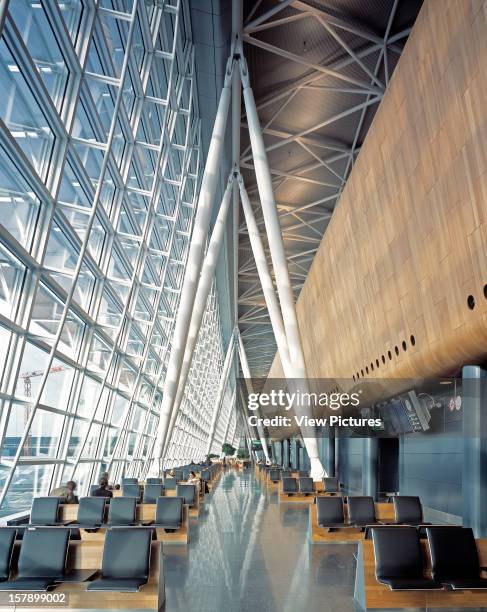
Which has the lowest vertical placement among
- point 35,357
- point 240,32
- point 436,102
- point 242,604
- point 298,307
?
point 242,604

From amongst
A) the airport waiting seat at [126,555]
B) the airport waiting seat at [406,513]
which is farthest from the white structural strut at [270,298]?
the airport waiting seat at [126,555]

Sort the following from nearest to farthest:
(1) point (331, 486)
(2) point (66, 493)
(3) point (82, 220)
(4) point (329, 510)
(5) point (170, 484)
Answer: (4) point (329, 510) → (2) point (66, 493) → (3) point (82, 220) → (5) point (170, 484) → (1) point (331, 486)

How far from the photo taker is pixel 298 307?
1041 inches

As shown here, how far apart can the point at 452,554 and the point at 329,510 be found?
4.86 metres

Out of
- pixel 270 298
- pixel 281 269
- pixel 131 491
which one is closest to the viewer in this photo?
pixel 131 491

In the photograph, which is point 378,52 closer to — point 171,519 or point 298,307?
point 298,307

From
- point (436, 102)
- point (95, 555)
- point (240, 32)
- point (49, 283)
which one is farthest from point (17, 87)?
point (240, 32)

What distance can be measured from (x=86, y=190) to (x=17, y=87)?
4.10m

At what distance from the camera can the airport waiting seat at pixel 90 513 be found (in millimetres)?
11391

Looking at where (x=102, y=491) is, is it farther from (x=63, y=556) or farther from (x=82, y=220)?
(x=63, y=556)

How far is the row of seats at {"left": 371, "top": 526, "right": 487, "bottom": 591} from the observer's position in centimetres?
705

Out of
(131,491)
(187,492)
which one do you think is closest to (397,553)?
(187,492)

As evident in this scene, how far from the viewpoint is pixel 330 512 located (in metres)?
12.0

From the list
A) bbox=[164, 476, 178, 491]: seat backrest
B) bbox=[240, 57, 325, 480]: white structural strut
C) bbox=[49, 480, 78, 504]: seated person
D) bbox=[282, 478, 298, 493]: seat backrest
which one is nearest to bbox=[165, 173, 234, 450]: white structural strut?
bbox=[240, 57, 325, 480]: white structural strut
